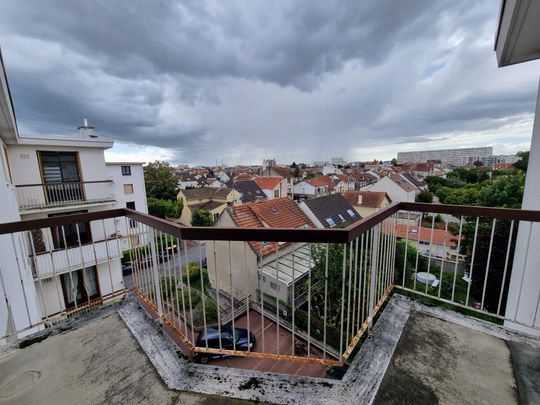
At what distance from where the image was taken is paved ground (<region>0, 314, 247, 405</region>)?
1.27 meters

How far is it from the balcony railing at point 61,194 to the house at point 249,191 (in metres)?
16.4

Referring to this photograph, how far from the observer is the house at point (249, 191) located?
24283 millimetres

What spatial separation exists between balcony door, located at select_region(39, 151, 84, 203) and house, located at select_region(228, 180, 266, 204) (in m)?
16.8

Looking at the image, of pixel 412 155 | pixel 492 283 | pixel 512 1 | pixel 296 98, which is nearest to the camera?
pixel 512 1

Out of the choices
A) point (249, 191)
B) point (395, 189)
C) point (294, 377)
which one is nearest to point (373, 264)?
point (294, 377)

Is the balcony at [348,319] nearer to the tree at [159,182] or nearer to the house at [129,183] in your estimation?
the house at [129,183]

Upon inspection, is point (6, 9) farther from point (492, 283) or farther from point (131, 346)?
point (492, 283)

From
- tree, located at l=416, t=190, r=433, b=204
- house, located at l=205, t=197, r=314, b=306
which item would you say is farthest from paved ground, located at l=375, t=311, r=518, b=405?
tree, located at l=416, t=190, r=433, b=204

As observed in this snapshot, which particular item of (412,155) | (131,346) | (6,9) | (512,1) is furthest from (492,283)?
(412,155)

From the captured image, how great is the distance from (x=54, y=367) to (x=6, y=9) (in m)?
4.71

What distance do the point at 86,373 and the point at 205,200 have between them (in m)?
22.2

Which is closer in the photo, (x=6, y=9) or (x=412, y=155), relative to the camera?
(x=6, y=9)

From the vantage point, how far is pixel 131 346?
1.70 meters

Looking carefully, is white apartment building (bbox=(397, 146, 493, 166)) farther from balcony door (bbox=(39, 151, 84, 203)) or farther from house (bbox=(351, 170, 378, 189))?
balcony door (bbox=(39, 151, 84, 203))
